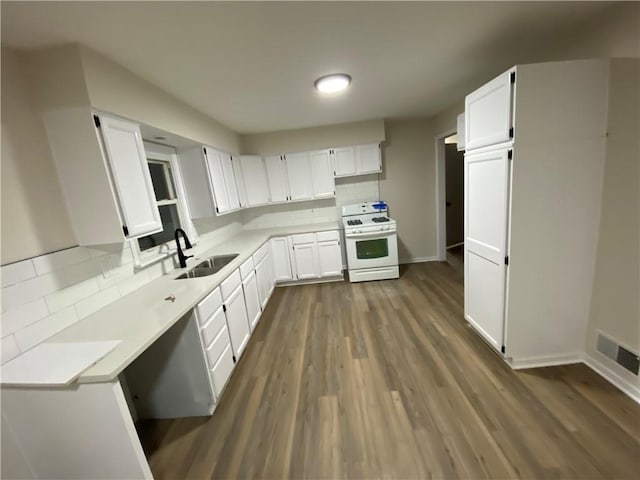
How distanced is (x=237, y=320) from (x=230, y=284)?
377 mm

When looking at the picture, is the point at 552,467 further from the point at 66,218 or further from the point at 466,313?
the point at 66,218

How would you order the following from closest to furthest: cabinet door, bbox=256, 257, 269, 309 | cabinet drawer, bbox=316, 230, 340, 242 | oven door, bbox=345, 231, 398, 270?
cabinet door, bbox=256, 257, 269, 309 → oven door, bbox=345, 231, 398, 270 → cabinet drawer, bbox=316, 230, 340, 242

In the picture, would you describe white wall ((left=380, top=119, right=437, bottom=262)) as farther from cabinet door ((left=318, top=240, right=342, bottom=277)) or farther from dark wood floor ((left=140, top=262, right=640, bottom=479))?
dark wood floor ((left=140, top=262, right=640, bottom=479))

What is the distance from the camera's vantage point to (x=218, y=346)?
2.02 meters

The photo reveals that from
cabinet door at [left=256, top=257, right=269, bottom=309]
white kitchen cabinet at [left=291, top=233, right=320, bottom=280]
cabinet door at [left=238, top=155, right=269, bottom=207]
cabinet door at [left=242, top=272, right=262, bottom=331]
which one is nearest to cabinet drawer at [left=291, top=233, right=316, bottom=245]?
white kitchen cabinet at [left=291, top=233, right=320, bottom=280]

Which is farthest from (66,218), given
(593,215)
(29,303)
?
(593,215)

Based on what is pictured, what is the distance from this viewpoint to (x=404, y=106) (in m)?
3.34

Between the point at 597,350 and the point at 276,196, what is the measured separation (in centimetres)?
395

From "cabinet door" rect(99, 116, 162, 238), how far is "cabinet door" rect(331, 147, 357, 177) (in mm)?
2828

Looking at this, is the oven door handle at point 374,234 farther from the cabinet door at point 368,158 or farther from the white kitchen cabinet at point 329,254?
the cabinet door at point 368,158


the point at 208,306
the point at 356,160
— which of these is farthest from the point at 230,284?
the point at 356,160

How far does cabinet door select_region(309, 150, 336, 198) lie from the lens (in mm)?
4096

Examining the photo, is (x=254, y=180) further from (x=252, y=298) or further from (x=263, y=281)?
(x=252, y=298)

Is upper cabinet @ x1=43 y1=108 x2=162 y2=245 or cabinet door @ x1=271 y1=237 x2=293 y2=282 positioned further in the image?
cabinet door @ x1=271 y1=237 x2=293 y2=282
